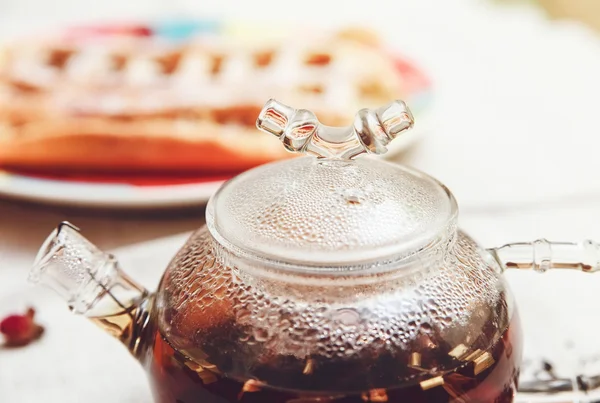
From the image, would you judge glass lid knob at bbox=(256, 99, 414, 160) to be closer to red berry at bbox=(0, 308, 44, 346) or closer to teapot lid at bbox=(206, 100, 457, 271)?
teapot lid at bbox=(206, 100, 457, 271)

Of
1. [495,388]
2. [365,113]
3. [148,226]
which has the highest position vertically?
[365,113]

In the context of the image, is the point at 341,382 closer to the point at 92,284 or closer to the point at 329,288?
the point at 329,288

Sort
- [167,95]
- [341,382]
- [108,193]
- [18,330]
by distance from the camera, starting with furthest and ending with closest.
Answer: [167,95], [108,193], [18,330], [341,382]

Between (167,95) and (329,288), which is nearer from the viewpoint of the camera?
(329,288)

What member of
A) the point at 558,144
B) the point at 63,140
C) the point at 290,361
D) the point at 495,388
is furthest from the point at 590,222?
the point at 63,140

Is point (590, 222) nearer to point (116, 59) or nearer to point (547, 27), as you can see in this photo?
point (116, 59)

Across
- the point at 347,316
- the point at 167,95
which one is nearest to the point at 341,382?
the point at 347,316
